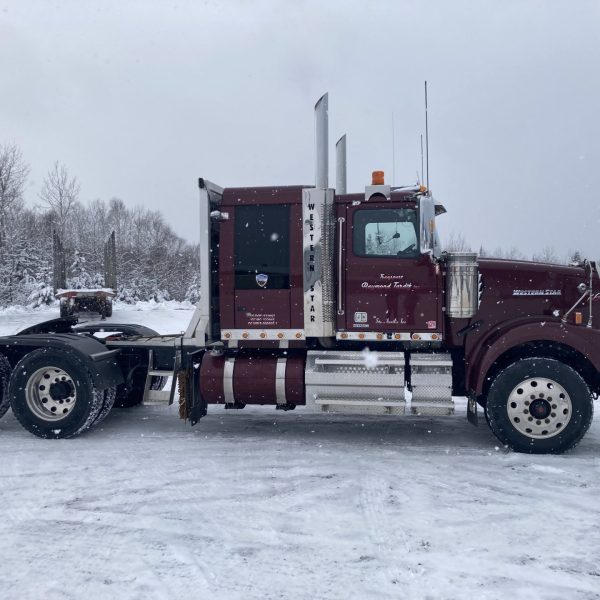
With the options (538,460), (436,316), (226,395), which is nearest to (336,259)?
(436,316)

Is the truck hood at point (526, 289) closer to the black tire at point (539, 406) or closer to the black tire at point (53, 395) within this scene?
the black tire at point (539, 406)

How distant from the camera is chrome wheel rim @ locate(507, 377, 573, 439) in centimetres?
564

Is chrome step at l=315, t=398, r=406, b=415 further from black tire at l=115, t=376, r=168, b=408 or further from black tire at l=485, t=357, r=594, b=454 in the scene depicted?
black tire at l=115, t=376, r=168, b=408

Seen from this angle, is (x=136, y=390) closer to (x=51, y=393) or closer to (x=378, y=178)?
(x=51, y=393)

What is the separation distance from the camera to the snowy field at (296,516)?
10.7 ft

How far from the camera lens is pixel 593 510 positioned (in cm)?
429

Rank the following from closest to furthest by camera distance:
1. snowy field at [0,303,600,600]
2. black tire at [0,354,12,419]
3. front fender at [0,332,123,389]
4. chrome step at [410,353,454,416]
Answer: snowy field at [0,303,600,600]
chrome step at [410,353,454,416]
front fender at [0,332,123,389]
black tire at [0,354,12,419]

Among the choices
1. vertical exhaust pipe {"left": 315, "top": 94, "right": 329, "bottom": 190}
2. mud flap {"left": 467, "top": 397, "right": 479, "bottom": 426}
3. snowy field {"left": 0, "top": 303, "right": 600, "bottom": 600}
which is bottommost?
snowy field {"left": 0, "top": 303, "right": 600, "bottom": 600}

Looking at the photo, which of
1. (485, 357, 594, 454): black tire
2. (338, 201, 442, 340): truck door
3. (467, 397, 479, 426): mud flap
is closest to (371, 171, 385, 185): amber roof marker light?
(338, 201, 442, 340): truck door

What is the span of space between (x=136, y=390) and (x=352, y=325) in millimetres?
3604

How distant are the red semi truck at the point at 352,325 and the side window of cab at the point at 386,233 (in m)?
0.01

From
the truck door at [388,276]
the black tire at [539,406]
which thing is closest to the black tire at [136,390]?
the truck door at [388,276]

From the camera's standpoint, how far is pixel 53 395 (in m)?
6.55

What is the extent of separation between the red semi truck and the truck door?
1cm
